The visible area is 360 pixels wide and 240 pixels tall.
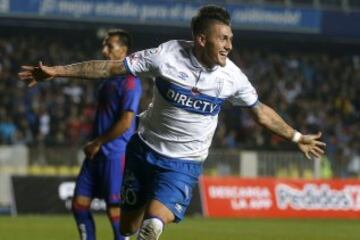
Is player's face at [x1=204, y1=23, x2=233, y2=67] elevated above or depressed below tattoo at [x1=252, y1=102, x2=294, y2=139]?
above

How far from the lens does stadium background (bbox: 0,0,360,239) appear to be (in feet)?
80.5

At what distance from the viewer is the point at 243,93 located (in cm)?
988

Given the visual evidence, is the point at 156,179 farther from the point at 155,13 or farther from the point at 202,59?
the point at 155,13

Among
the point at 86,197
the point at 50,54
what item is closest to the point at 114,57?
the point at 86,197

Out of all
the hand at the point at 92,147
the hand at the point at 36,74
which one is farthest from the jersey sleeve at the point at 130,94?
the hand at the point at 36,74

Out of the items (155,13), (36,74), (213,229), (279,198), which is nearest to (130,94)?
(36,74)

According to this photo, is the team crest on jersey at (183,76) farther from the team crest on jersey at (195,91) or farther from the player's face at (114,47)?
the player's face at (114,47)

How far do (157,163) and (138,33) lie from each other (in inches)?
1178

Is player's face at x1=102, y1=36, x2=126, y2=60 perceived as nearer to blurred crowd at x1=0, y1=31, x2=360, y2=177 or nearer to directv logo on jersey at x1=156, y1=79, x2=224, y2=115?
directv logo on jersey at x1=156, y1=79, x2=224, y2=115

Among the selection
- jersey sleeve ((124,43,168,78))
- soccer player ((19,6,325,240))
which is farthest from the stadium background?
jersey sleeve ((124,43,168,78))

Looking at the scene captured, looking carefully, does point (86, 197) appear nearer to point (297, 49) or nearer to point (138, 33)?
point (138, 33)

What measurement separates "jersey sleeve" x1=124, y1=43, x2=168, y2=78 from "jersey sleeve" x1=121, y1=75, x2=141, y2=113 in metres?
2.25

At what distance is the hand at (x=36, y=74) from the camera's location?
9148 millimetres

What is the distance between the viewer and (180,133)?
9750 mm
